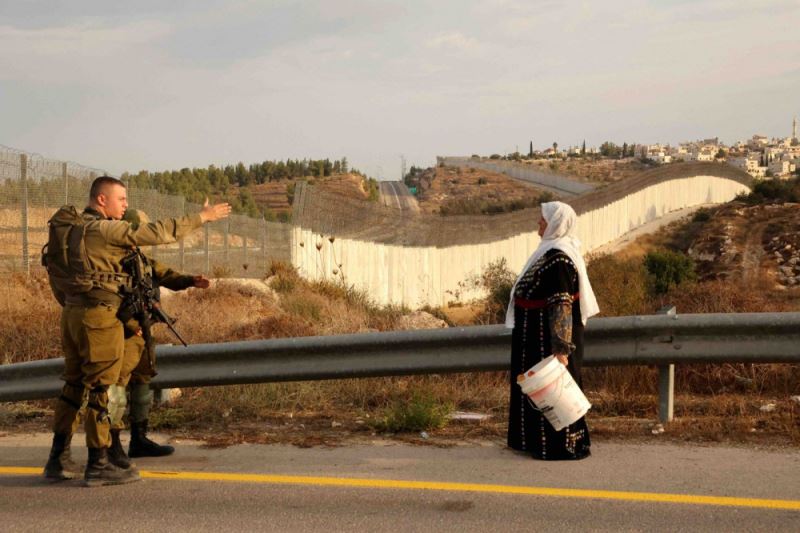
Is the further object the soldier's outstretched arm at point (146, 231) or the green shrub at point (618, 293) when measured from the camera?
the green shrub at point (618, 293)

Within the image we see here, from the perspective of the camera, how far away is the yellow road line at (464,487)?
206 inches

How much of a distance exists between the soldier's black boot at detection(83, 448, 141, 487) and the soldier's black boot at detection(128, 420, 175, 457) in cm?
69

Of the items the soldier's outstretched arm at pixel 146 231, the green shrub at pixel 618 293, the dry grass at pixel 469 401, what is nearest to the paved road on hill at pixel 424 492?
the dry grass at pixel 469 401

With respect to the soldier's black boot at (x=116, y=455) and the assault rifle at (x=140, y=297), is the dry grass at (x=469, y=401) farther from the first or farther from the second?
the assault rifle at (x=140, y=297)

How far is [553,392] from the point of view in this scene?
6.14m

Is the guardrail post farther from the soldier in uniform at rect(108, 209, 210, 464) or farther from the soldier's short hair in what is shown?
the soldier's short hair

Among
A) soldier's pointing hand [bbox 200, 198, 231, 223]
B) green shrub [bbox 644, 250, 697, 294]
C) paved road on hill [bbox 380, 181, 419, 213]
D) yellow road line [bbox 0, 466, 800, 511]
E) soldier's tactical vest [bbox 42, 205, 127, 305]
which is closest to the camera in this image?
yellow road line [bbox 0, 466, 800, 511]

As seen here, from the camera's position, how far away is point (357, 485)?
19.1 feet

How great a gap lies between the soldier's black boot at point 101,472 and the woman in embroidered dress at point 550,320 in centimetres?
257

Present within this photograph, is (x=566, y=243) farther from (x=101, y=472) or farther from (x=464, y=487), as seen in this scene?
(x=101, y=472)

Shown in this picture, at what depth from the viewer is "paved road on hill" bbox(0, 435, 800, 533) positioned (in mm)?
5066

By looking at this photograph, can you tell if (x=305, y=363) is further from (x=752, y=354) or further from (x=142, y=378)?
(x=752, y=354)

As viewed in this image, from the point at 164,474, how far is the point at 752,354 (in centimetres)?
409

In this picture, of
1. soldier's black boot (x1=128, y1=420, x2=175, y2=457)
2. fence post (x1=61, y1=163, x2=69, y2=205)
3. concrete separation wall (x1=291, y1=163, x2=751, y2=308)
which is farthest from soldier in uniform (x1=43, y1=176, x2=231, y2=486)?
fence post (x1=61, y1=163, x2=69, y2=205)
